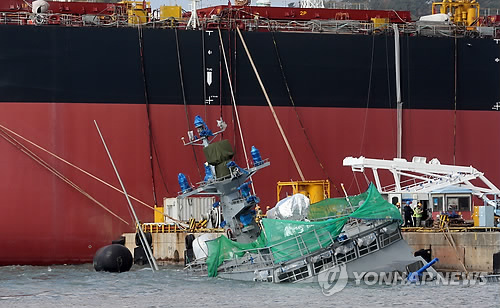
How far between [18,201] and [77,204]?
2.23 metres

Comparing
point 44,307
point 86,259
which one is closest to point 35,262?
point 86,259

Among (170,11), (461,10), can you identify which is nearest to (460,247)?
(170,11)

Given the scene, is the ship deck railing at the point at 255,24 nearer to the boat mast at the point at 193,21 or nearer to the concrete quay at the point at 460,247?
the boat mast at the point at 193,21

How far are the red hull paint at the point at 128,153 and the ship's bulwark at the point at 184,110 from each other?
47 millimetres

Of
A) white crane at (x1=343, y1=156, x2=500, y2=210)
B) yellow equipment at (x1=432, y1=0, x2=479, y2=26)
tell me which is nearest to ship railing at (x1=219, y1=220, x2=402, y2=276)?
white crane at (x1=343, y1=156, x2=500, y2=210)

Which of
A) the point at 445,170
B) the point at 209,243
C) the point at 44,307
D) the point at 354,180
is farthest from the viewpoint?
the point at 354,180

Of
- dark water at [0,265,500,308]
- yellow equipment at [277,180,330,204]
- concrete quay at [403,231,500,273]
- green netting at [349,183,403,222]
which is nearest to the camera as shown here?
dark water at [0,265,500,308]

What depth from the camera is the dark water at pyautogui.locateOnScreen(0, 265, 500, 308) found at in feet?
104

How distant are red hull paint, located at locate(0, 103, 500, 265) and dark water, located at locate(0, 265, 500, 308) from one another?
563 cm

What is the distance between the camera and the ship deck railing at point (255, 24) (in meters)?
46.8

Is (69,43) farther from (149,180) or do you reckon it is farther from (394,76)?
(394,76)

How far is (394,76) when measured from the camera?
161ft

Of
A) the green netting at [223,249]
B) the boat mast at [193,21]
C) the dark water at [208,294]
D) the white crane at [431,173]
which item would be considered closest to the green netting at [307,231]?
the green netting at [223,249]

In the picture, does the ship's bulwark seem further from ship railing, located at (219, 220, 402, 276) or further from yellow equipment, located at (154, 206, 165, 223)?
ship railing, located at (219, 220, 402, 276)
